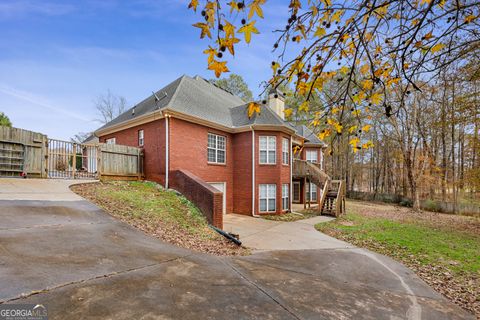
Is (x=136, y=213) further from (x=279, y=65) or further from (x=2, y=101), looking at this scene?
(x=2, y=101)

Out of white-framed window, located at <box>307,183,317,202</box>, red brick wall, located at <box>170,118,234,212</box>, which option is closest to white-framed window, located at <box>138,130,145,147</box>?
red brick wall, located at <box>170,118,234,212</box>

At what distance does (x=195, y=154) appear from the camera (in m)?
12.6

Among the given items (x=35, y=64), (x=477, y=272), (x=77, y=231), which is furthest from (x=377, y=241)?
(x=35, y=64)

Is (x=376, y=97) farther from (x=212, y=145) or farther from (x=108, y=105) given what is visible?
(x=108, y=105)

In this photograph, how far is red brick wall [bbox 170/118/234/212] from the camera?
11.6 meters

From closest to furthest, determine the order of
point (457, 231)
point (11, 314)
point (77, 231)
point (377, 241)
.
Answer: point (11, 314)
point (77, 231)
point (377, 241)
point (457, 231)

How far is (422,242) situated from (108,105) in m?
40.3

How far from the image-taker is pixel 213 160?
1393 centimetres

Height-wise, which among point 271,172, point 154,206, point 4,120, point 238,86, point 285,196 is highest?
point 238,86

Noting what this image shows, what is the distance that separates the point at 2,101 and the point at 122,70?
15.6 meters

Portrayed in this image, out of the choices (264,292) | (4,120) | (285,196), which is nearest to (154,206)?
(264,292)

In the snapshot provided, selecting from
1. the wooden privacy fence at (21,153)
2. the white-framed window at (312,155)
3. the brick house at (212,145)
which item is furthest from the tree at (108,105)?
the white-framed window at (312,155)

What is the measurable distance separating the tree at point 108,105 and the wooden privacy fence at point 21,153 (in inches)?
1094

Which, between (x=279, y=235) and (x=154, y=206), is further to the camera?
(x=279, y=235)
